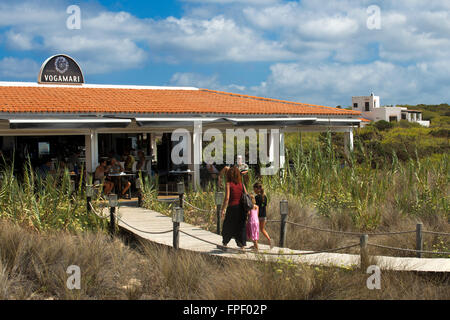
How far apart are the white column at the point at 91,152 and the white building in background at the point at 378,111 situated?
58.8 meters

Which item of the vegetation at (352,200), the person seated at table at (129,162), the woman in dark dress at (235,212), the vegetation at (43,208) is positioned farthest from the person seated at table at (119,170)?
the woman in dark dress at (235,212)

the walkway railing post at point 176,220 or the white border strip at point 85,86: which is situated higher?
the white border strip at point 85,86

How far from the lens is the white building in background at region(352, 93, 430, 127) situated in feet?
233

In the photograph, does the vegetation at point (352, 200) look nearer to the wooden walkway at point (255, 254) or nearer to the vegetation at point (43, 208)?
the wooden walkway at point (255, 254)

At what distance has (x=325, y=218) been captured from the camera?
37.4 feet

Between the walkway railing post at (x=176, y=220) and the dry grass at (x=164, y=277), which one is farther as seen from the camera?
the walkway railing post at (x=176, y=220)

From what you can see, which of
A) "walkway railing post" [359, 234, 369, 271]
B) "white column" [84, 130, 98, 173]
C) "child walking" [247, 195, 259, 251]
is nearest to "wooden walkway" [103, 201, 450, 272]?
"walkway railing post" [359, 234, 369, 271]

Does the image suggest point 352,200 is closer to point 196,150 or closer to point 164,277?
point 164,277

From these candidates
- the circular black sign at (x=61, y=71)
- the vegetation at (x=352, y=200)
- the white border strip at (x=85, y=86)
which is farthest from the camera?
the circular black sign at (x=61, y=71)

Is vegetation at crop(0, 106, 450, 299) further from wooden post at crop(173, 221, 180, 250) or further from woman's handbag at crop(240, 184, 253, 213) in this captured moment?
woman's handbag at crop(240, 184, 253, 213)

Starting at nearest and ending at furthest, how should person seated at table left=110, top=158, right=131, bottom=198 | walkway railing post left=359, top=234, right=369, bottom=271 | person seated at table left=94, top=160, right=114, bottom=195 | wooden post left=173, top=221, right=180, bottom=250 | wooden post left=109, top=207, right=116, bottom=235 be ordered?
walkway railing post left=359, top=234, right=369, bottom=271 → wooden post left=173, top=221, right=180, bottom=250 → wooden post left=109, top=207, right=116, bottom=235 → person seated at table left=94, top=160, right=114, bottom=195 → person seated at table left=110, top=158, right=131, bottom=198

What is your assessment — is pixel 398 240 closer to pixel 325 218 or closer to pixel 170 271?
pixel 325 218

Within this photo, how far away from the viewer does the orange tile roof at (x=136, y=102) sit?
51.0 ft

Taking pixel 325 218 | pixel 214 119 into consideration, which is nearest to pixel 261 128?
pixel 214 119
